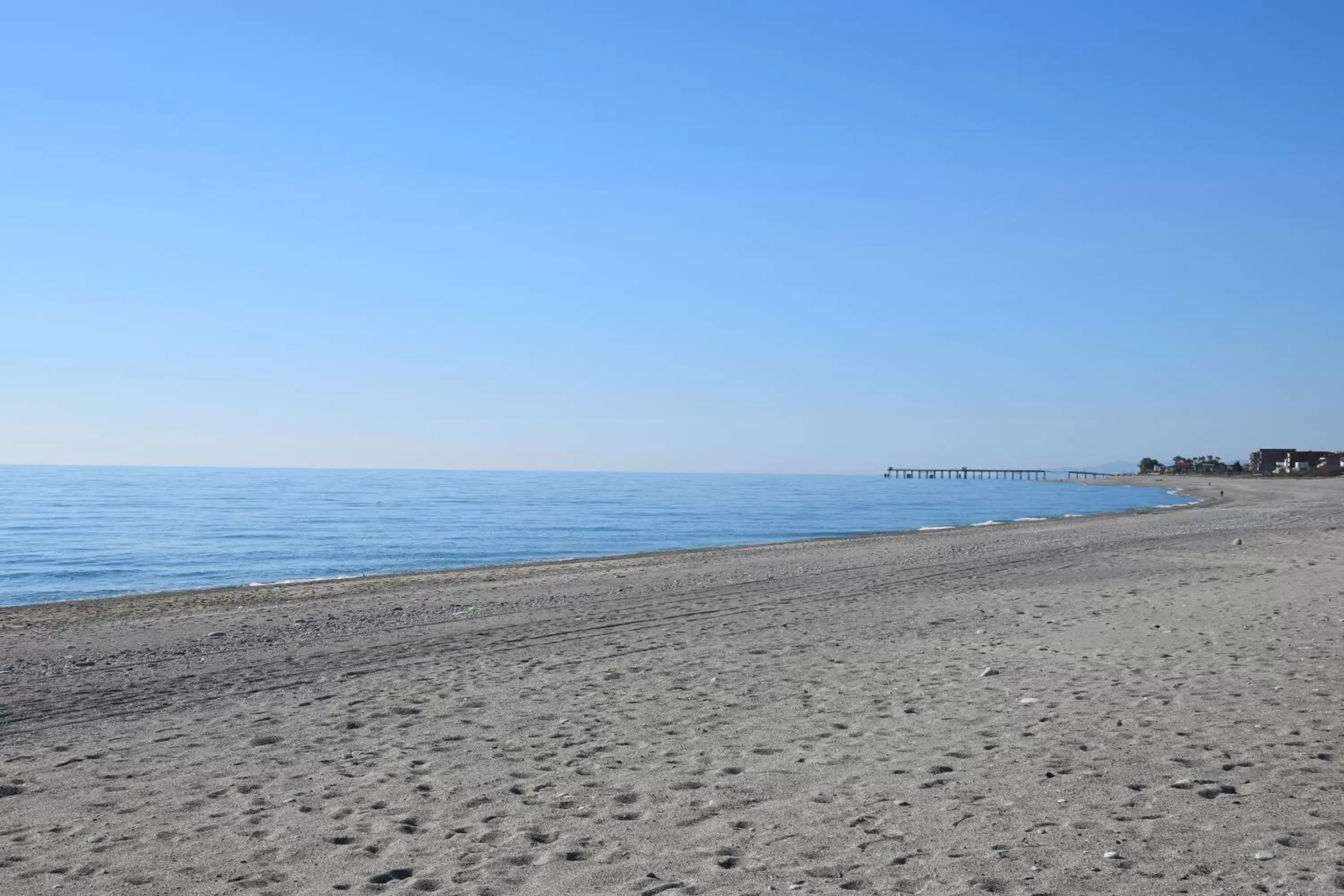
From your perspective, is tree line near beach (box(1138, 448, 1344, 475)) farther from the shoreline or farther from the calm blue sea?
the shoreline

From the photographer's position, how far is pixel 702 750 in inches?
271

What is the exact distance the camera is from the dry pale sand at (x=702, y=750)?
478 centimetres

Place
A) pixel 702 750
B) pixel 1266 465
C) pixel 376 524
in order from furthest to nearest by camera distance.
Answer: pixel 1266 465 < pixel 376 524 < pixel 702 750

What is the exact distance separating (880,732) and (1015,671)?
257 cm

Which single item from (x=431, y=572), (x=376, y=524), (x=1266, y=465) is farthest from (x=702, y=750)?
(x=1266, y=465)

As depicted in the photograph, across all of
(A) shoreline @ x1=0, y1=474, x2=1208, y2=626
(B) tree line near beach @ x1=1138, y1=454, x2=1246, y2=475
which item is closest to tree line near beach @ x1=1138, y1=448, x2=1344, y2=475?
(B) tree line near beach @ x1=1138, y1=454, x2=1246, y2=475

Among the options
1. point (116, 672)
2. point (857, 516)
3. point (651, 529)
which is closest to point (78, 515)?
point (651, 529)

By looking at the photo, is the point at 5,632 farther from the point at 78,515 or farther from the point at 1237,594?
the point at 78,515

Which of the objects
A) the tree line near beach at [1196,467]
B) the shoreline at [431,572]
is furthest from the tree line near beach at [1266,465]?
the shoreline at [431,572]

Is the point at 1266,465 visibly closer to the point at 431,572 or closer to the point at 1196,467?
the point at 1196,467

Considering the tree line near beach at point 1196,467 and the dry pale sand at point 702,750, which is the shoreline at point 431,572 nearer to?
the dry pale sand at point 702,750

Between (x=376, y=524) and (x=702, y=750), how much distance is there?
4385 cm

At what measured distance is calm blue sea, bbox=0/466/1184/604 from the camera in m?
29.1

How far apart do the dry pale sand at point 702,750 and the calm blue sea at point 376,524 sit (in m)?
15.3
